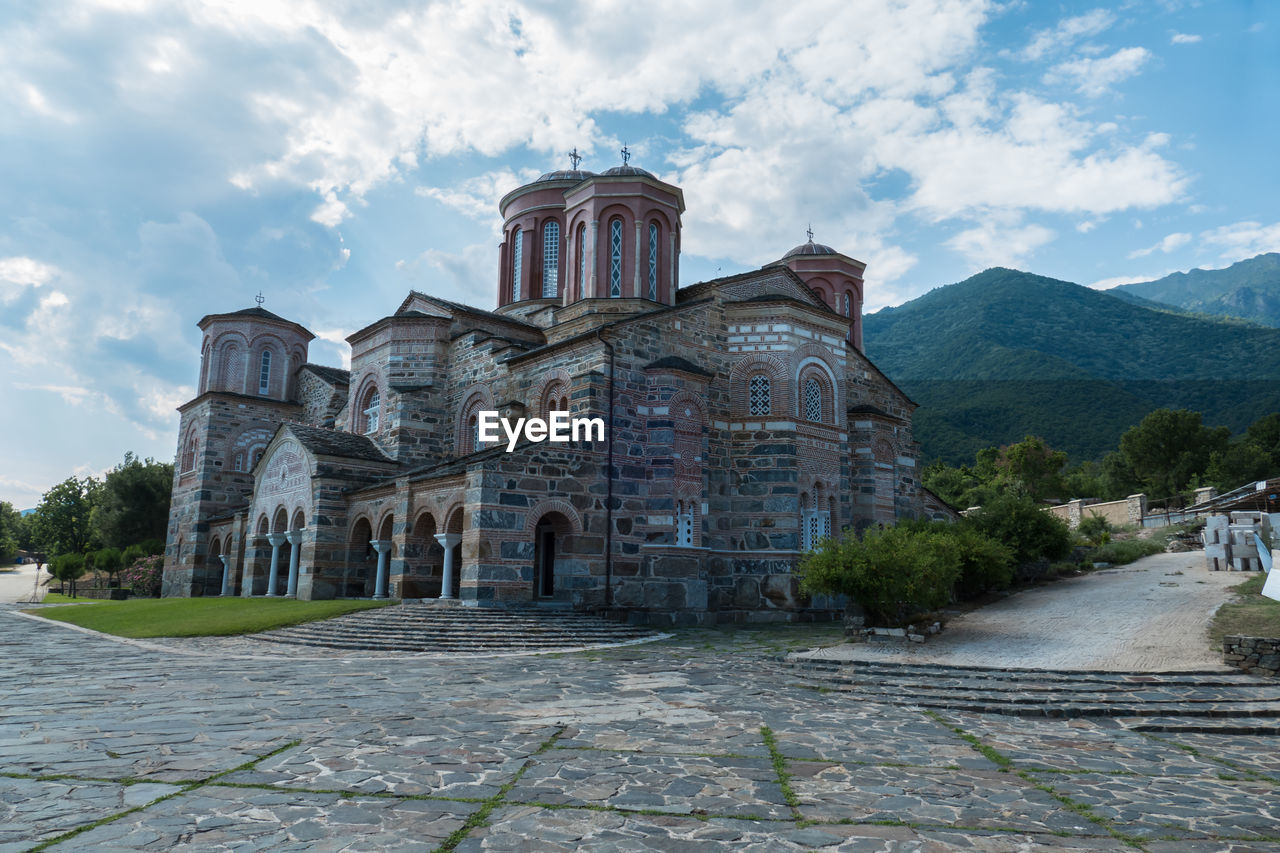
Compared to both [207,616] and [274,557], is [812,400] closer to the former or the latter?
[207,616]

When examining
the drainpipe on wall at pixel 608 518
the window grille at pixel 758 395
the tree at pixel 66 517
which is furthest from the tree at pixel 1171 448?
the tree at pixel 66 517

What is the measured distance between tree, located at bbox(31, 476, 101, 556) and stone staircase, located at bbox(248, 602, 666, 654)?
148 feet

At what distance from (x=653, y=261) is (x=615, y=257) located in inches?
44.1

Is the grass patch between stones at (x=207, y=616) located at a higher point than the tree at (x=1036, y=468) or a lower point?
lower

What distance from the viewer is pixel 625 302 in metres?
22.3

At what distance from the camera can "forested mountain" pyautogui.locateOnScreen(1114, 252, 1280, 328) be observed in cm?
14838

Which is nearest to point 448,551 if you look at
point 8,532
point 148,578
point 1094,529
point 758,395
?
point 758,395

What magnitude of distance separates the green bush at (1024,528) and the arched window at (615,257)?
11201 mm

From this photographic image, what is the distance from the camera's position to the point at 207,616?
18.2 meters

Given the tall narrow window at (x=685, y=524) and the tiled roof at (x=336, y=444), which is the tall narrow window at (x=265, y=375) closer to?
the tiled roof at (x=336, y=444)

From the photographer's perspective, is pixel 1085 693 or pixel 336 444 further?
pixel 336 444

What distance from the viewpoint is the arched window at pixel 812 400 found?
66.0 feet

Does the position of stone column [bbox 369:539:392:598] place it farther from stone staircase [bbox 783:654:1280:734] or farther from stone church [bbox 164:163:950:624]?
stone staircase [bbox 783:654:1280:734]

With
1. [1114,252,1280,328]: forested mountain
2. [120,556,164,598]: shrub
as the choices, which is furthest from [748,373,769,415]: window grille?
[1114,252,1280,328]: forested mountain
